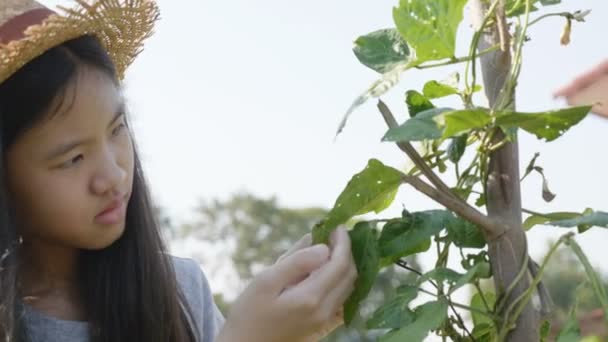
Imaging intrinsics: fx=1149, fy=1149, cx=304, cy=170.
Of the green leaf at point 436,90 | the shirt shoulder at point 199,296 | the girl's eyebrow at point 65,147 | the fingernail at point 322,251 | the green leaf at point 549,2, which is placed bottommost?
the shirt shoulder at point 199,296

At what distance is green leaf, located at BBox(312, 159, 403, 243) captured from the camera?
2.75 ft

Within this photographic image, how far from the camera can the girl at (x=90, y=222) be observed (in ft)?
3.27

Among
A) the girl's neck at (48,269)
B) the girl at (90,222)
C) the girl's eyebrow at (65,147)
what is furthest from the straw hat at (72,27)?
the girl's neck at (48,269)

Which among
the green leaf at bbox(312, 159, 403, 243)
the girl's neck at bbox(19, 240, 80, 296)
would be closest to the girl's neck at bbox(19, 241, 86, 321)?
the girl's neck at bbox(19, 240, 80, 296)

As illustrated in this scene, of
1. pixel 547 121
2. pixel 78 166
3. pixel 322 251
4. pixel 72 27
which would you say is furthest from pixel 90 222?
pixel 547 121

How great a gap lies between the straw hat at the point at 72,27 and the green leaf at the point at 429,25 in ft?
1.52

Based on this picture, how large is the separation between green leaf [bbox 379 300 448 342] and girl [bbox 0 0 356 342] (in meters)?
0.09

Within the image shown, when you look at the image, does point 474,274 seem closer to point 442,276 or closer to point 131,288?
point 442,276

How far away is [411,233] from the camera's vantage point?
0.85 m

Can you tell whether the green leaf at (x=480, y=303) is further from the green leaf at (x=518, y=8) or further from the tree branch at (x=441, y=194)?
the green leaf at (x=518, y=8)

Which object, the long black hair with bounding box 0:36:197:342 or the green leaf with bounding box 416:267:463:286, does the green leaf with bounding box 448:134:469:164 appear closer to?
the green leaf with bounding box 416:267:463:286

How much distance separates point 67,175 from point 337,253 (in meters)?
0.36

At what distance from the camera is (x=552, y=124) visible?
30.8 inches

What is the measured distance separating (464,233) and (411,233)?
39 millimetres
